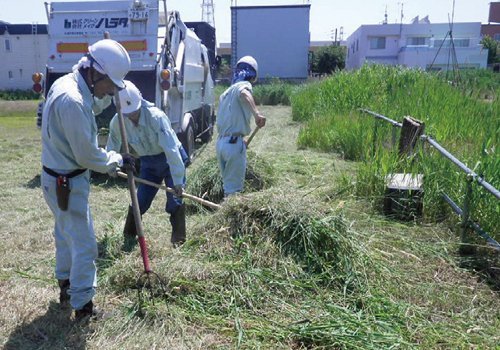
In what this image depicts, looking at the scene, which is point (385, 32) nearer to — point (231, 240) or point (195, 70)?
point (195, 70)

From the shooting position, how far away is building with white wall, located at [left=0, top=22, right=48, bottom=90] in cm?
3572

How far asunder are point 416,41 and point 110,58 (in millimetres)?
52728

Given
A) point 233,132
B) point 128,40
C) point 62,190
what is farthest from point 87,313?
point 128,40

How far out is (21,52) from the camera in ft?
119

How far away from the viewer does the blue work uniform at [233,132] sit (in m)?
5.09

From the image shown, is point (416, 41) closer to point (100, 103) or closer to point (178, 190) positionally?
point (178, 190)

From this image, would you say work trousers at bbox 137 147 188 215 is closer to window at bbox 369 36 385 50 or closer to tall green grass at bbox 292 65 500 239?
tall green grass at bbox 292 65 500 239

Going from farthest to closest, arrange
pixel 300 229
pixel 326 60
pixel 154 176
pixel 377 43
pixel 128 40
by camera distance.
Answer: pixel 377 43 < pixel 326 60 < pixel 128 40 < pixel 154 176 < pixel 300 229

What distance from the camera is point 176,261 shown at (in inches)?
143

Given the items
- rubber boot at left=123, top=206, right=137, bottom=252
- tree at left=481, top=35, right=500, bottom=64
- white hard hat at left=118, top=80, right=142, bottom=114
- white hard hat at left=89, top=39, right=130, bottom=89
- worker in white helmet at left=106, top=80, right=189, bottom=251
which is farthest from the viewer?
tree at left=481, top=35, right=500, bottom=64

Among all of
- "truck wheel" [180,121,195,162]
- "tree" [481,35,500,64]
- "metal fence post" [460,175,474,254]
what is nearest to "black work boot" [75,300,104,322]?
"metal fence post" [460,175,474,254]

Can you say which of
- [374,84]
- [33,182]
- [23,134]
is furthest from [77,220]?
[23,134]

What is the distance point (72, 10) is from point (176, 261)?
226 inches

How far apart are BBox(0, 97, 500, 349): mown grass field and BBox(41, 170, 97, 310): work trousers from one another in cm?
24
